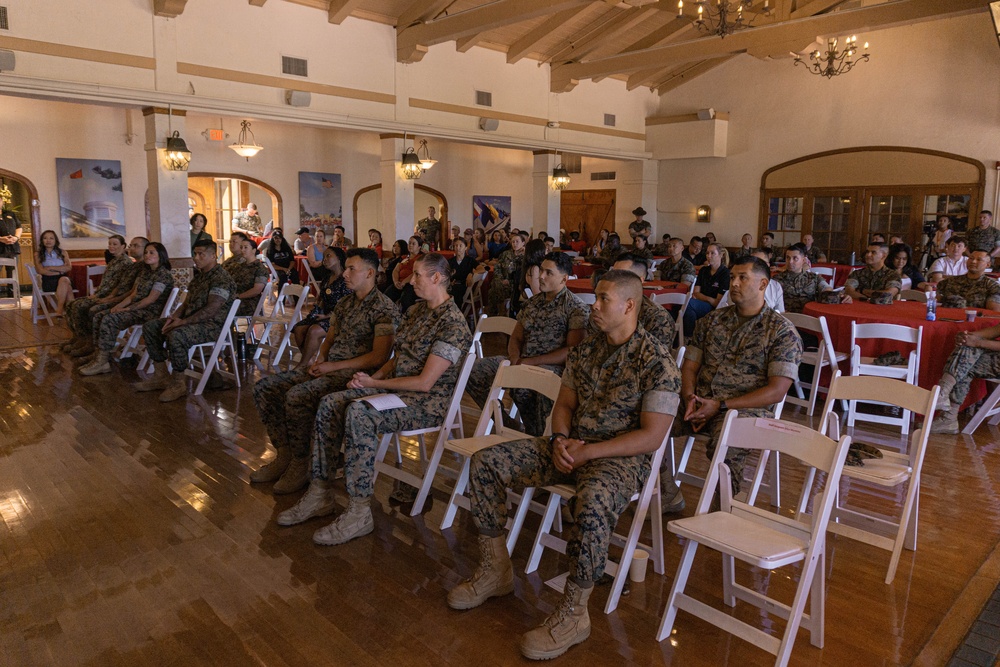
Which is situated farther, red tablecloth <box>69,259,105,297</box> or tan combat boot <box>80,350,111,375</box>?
red tablecloth <box>69,259,105,297</box>

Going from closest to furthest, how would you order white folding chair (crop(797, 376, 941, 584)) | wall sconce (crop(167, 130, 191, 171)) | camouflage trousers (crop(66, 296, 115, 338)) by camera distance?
white folding chair (crop(797, 376, 941, 584)), camouflage trousers (crop(66, 296, 115, 338)), wall sconce (crop(167, 130, 191, 171))

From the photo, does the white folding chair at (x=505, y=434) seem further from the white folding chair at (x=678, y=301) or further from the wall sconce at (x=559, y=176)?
the wall sconce at (x=559, y=176)

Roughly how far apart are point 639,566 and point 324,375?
6.39 feet

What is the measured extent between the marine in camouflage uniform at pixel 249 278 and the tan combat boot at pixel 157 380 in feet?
3.22

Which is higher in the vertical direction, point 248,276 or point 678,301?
point 248,276

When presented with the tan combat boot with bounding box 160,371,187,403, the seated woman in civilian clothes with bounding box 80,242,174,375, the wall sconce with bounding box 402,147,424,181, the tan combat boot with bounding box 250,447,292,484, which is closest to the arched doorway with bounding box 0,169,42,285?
the wall sconce with bounding box 402,147,424,181

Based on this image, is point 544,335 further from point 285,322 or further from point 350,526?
point 285,322

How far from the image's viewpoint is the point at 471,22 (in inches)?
382

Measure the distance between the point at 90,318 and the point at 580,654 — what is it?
6518mm

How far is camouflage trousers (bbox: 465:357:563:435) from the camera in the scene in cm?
394

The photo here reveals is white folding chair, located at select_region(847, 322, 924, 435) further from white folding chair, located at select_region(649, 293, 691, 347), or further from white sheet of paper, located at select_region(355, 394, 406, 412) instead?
white sheet of paper, located at select_region(355, 394, 406, 412)

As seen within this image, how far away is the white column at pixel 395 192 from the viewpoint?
11188mm

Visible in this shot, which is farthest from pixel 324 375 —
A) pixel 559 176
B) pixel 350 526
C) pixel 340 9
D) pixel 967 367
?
pixel 559 176

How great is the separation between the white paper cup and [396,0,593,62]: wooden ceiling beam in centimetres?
751
